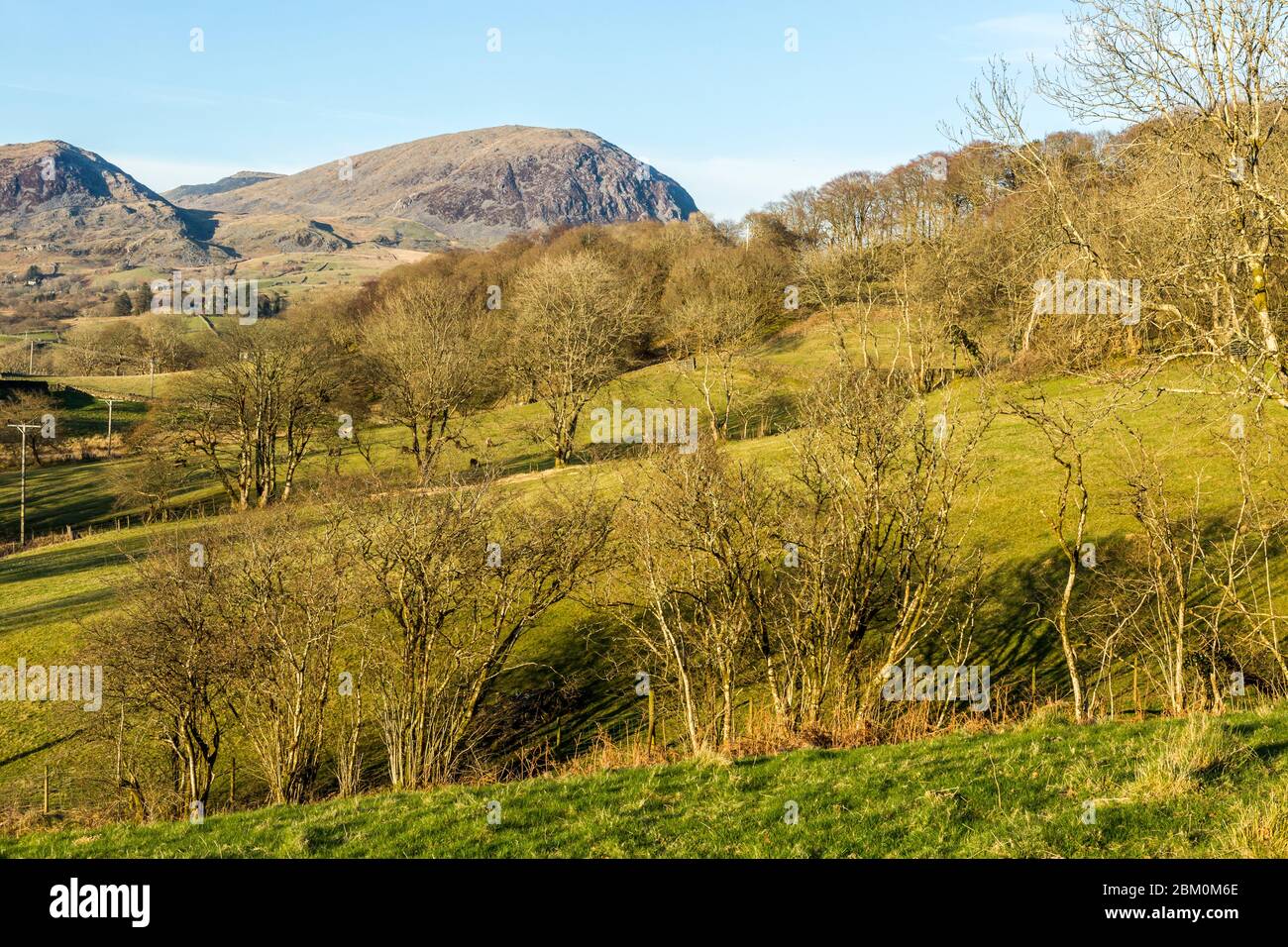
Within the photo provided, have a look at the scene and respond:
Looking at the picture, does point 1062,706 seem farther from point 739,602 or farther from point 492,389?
point 492,389

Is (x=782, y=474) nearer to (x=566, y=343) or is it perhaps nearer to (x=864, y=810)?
(x=566, y=343)

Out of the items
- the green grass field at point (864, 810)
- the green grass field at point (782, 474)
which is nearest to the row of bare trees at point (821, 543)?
the green grass field at point (782, 474)

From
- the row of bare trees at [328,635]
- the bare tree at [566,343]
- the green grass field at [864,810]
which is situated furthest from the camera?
the bare tree at [566,343]

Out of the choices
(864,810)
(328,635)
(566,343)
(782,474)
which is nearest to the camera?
(864,810)

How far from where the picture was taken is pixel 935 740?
1216 centimetres

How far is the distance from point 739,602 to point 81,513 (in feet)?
213

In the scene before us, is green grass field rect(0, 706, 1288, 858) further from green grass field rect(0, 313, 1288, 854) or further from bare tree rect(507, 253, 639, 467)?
bare tree rect(507, 253, 639, 467)

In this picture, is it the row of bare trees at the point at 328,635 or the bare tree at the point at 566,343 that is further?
the bare tree at the point at 566,343

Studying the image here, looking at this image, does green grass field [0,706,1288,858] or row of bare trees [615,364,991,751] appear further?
row of bare trees [615,364,991,751]

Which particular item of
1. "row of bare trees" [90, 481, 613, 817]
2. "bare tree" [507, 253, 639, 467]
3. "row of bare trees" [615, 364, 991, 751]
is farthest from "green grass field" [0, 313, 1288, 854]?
"bare tree" [507, 253, 639, 467]

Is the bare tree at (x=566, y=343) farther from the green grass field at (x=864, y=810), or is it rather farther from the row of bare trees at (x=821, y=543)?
the green grass field at (x=864, y=810)

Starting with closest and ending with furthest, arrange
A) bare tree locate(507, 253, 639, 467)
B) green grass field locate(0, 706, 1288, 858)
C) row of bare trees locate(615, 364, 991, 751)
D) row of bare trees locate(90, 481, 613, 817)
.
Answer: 1. green grass field locate(0, 706, 1288, 858)
2. row of bare trees locate(615, 364, 991, 751)
3. row of bare trees locate(90, 481, 613, 817)
4. bare tree locate(507, 253, 639, 467)

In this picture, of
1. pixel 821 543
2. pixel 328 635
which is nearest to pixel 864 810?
pixel 821 543
